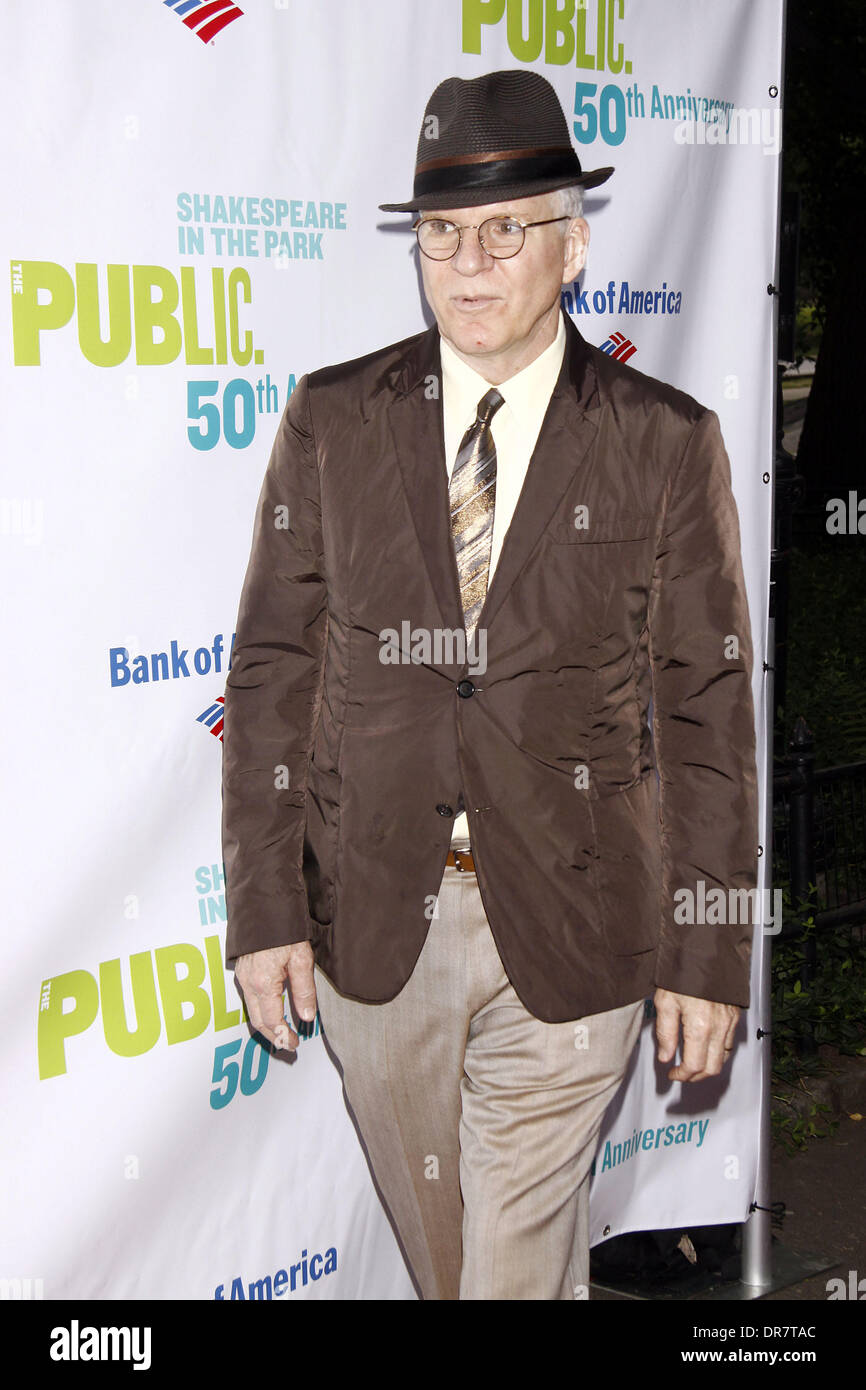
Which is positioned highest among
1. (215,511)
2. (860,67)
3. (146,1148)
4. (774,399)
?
(860,67)

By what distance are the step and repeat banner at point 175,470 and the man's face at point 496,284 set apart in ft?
1.81

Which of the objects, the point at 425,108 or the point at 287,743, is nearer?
Answer: the point at 287,743

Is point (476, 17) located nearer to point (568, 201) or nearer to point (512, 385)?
point (568, 201)

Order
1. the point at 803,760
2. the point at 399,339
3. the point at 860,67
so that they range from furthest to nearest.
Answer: the point at 860,67
the point at 803,760
the point at 399,339

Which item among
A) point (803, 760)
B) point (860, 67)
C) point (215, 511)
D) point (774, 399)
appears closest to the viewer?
point (215, 511)

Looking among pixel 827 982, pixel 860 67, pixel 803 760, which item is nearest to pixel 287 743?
pixel 803 760

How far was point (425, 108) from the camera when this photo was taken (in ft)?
11.5

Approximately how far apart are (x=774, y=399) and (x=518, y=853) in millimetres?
1869

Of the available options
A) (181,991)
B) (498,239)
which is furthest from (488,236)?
(181,991)

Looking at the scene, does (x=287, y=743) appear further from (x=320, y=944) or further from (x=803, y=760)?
(x=803, y=760)

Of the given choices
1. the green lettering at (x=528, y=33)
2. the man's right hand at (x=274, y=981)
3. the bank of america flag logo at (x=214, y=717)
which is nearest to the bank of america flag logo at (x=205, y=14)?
the green lettering at (x=528, y=33)

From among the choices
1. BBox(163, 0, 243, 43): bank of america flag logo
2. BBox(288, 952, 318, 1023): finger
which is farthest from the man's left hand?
BBox(163, 0, 243, 43): bank of america flag logo

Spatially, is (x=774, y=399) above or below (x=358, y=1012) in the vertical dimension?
above

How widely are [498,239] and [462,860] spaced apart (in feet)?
3.78
